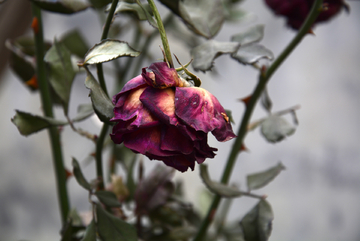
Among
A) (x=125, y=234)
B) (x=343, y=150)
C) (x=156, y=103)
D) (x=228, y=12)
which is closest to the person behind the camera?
(x=156, y=103)

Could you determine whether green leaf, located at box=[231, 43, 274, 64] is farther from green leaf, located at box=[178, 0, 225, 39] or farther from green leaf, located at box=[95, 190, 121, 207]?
green leaf, located at box=[95, 190, 121, 207]

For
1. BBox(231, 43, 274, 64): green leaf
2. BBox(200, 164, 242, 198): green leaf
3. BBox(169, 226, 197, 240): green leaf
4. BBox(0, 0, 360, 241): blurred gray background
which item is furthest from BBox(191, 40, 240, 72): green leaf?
BBox(0, 0, 360, 241): blurred gray background

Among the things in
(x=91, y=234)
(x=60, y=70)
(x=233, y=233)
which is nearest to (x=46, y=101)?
(x=60, y=70)

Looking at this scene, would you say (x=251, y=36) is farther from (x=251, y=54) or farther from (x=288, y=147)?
(x=288, y=147)

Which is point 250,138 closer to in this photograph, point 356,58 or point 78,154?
point 356,58

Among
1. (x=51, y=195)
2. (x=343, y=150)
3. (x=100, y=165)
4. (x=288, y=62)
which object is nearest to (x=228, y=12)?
(x=100, y=165)

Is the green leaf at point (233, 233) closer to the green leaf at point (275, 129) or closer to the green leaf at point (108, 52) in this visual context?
the green leaf at point (275, 129)
